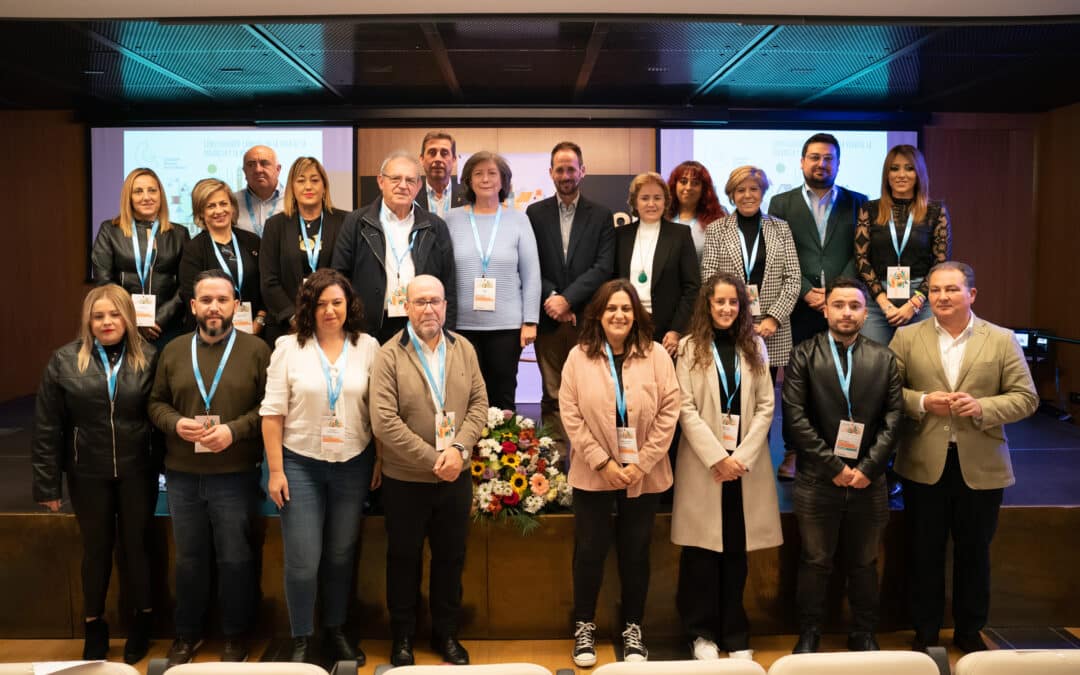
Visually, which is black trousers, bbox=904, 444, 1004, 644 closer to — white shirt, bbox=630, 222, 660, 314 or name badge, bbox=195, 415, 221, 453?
white shirt, bbox=630, 222, 660, 314

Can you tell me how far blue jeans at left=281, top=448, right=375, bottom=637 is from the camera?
327 cm

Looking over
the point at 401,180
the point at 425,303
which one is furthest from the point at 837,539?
the point at 401,180

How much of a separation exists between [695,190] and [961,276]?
4.20 feet

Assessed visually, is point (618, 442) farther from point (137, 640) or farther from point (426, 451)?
point (137, 640)

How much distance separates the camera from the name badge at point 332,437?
322 cm

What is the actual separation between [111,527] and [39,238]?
5530 millimetres

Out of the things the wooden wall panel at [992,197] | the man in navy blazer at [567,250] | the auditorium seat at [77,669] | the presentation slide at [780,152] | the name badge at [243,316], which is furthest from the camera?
the wooden wall panel at [992,197]

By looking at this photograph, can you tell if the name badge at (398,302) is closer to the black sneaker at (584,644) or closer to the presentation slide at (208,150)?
the black sneaker at (584,644)

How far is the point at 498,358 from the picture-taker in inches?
155

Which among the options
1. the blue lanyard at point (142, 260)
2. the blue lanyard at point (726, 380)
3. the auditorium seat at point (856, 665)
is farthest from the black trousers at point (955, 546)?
the blue lanyard at point (142, 260)

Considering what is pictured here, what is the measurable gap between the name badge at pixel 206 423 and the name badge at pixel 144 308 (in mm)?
835

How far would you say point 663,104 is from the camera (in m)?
7.50

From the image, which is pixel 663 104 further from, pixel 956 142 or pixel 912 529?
pixel 912 529

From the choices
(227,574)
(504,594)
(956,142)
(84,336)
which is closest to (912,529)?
(504,594)
